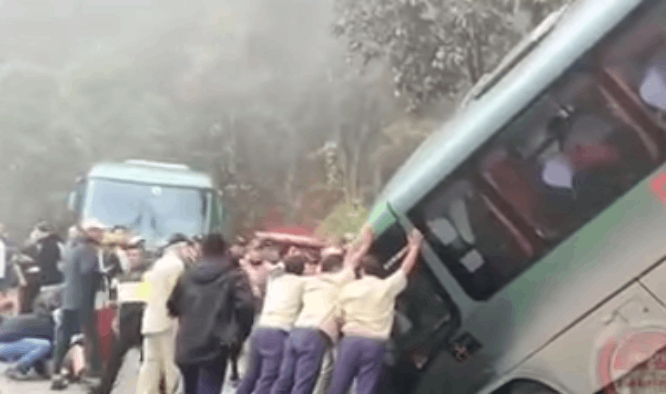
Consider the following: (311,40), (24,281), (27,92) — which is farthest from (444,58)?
(27,92)

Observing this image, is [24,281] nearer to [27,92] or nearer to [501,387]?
[501,387]

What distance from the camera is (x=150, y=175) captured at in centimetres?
1627

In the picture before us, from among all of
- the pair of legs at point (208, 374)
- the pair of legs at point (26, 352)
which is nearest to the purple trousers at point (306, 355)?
the pair of legs at point (208, 374)

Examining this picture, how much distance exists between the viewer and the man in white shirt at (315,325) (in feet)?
25.8

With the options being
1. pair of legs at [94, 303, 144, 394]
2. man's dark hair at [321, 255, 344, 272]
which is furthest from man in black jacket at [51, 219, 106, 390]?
man's dark hair at [321, 255, 344, 272]

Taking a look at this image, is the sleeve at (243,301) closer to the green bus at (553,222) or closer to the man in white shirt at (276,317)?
the man in white shirt at (276,317)

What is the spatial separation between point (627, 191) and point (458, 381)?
60.8 inches

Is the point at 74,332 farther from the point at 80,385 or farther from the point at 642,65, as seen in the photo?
the point at 642,65

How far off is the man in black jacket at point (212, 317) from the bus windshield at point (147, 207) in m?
7.22

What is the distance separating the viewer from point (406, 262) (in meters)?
7.48

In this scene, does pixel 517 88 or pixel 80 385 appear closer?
pixel 517 88

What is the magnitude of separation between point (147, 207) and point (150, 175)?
0.58m

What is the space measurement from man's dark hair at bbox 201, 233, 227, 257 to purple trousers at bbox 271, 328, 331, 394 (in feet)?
2.43

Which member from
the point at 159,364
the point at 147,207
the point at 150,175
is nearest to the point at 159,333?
the point at 159,364
